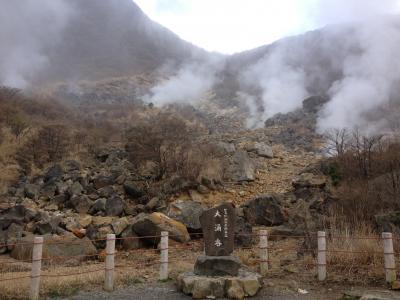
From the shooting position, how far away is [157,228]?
9750 mm

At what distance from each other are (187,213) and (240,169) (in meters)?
4.84

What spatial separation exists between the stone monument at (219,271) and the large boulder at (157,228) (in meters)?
2.96

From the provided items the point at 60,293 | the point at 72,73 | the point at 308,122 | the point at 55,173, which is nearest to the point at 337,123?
the point at 308,122

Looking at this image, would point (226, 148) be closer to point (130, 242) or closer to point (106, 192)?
point (106, 192)

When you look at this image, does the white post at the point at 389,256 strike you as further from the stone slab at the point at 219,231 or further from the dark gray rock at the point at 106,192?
the dark gray rock at the point at 106,192

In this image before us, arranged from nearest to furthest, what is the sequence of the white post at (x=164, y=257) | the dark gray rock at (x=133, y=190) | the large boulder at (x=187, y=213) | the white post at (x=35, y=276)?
the white post at (x=35, y=276) → the white post at (x=164, y=257) → the large boulder at (x=187, y=213) → the dark gray rock at (x=133, y=190)

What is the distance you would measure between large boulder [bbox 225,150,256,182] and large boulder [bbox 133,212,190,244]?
16.6 ft

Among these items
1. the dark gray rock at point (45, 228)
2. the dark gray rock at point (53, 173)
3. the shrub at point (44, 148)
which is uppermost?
the shrub at point (44, 148)

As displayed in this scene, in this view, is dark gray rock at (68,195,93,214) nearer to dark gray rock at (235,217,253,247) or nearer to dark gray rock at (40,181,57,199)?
dark gray rock at (40,181,57,199)

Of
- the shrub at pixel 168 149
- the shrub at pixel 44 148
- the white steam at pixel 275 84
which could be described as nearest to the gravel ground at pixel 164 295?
the shrub at pixel 168 149

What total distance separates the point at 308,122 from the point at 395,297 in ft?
54.2

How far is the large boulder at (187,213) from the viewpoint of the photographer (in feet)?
35.1

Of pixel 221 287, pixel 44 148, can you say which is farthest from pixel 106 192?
pixel 221 287

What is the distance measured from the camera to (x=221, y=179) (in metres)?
14.5
